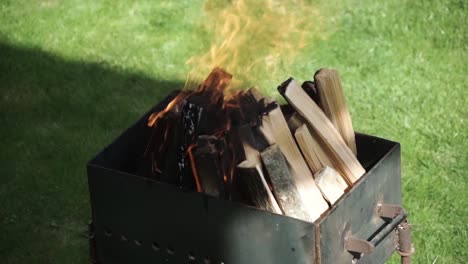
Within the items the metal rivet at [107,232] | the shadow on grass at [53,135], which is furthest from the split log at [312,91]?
the shadow on grass at [53,135]

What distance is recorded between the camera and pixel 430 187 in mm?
4266

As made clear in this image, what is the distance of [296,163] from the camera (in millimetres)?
2928

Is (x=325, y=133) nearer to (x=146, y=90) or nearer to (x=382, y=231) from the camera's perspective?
(x=382, y=231)

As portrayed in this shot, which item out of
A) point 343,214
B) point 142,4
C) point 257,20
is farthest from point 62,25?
point 343,214

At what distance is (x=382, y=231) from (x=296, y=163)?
389 millimetres

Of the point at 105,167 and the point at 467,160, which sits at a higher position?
the point at 105,167

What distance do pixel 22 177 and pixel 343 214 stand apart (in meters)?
2.24

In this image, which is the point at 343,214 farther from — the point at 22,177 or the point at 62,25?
the point at 62,25

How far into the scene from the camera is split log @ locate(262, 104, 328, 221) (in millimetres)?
2879

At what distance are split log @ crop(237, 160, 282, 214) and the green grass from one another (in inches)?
50.9

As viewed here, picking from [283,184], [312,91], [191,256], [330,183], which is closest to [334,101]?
[312,91]

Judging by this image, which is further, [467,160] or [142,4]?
[142,4]

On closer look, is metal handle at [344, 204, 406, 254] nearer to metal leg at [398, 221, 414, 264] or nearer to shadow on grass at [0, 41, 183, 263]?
metal leg at [398, 221, 414, 264]

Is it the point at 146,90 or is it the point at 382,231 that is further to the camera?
the point at 146,90
